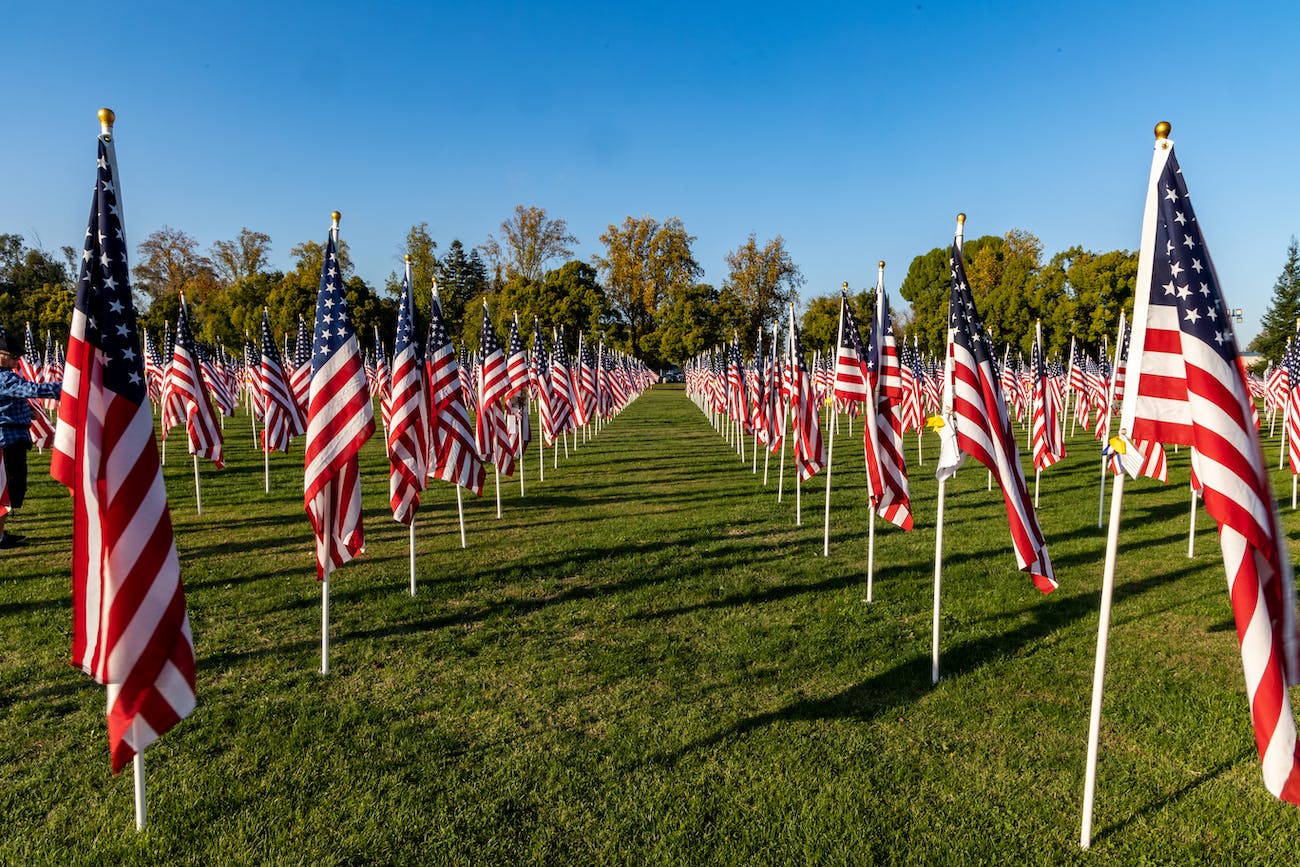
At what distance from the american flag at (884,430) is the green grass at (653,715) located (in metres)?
1.36

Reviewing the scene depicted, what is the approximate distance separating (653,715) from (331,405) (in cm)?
372

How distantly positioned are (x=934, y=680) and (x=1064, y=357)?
206 ft

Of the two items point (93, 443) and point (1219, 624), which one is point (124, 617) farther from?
point (1219, 624)

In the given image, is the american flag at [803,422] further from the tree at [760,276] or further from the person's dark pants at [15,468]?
the tree at [760,276]

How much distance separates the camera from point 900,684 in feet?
22.1

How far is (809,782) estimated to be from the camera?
5168 millimetres

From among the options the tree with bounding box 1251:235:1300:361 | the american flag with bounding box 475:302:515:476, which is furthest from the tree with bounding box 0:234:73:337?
the tree with bounding box 1251:235:1300:361

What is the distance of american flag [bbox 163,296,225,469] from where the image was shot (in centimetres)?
1286

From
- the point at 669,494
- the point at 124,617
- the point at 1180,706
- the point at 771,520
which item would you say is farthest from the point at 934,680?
the point at 669,494

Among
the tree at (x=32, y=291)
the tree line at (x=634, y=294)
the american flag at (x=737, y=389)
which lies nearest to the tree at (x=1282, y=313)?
the tree line at (x=634, y=294)

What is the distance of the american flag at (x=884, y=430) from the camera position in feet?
26.5

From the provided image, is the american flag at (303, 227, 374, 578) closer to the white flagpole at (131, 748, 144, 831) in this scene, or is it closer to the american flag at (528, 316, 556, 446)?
the white flagpole at (131, 748, 144, 831)

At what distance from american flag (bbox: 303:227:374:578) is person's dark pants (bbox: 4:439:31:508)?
650 cm

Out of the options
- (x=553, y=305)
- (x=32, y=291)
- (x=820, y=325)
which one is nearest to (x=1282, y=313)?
(x=820, y=325)
